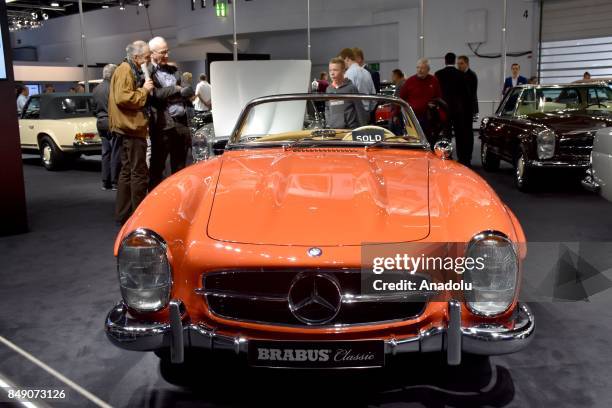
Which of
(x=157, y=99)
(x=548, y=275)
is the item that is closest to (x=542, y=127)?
(x=548, y=275)

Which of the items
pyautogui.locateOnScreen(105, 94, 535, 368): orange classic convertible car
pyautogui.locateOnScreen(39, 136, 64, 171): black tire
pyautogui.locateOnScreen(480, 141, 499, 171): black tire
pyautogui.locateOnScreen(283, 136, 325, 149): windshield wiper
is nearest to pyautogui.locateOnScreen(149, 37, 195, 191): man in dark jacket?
pyautogui.locateOnScreen(283, 136, 325, 149): windshield wiper

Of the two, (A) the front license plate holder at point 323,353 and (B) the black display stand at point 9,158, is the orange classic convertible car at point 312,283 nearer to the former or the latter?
(A) the front license plate holder at point 323,353

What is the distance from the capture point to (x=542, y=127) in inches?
282

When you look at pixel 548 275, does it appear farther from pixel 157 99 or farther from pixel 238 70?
pixel 238 70

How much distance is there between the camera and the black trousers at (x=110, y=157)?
7.88 meters

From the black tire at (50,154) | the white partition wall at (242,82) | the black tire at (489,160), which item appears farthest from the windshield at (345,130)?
the black tire at (50,154)

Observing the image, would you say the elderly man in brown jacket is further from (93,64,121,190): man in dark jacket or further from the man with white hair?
the man with white hair

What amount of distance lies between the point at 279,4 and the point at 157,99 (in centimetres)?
1600

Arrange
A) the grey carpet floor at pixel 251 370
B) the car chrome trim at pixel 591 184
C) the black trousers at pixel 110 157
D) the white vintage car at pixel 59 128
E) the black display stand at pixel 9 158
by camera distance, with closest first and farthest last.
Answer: the grey carpet floor at pixel 251 370 < the car chrome trim at pixel 591 184 < the black display stand at pixel 9 158 < the black trousers at pixel 110 157 < the white vintage car at pixel 59 128

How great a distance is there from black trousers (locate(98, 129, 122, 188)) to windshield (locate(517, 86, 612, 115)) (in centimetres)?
530

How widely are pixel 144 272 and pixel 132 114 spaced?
3.39 meters

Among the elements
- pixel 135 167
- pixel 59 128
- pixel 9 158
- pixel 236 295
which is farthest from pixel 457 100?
pixel 236 295

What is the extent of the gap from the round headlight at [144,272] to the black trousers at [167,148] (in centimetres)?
362

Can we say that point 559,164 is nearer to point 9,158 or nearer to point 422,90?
point 422,90
